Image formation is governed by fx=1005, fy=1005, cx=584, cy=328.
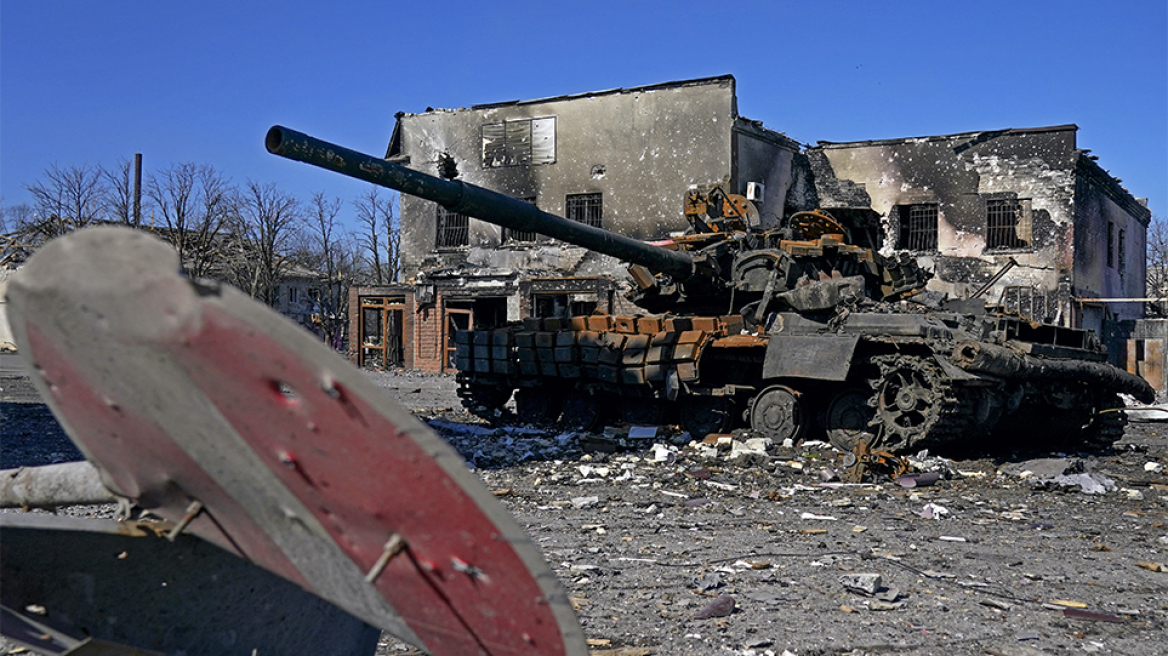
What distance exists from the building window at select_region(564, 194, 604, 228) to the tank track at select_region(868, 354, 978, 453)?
52.9ft

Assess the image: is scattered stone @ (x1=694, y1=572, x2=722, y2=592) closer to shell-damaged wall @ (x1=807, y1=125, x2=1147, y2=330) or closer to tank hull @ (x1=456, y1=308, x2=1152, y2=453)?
tank hull @ (x1=456, y1=308, x2=1152, y2=453)

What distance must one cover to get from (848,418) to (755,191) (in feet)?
47.5

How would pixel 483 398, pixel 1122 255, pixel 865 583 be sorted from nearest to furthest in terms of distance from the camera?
pixel 865 583
pixel 483 398
pixel 1122 255

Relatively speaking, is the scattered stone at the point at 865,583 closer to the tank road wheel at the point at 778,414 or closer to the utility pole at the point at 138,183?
the tank road wheel at the point at 778,414

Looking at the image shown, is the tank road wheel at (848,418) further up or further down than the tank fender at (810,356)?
further down

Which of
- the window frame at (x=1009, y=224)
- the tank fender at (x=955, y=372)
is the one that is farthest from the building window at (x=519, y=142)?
the tank fender at (x=955, y=372)

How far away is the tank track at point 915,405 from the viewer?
9406 mm

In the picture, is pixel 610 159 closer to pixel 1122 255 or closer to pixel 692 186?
pixel 692 186

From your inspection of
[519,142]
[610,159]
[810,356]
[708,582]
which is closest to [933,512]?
[708,582]

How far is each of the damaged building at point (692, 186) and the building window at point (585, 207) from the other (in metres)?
0.03

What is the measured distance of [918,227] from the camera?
25.0 m

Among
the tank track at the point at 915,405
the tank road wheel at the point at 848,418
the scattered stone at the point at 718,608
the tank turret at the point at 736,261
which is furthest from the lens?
the tank turret at the point at 736,261

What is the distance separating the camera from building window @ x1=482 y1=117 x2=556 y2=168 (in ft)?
85.6

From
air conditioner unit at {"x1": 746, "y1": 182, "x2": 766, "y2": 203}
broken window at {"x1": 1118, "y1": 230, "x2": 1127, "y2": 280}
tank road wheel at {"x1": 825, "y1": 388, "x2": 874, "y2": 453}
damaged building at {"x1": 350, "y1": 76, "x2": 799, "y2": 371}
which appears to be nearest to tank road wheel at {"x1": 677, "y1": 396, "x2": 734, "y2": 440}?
tank road wheel at {"x1": 825, "y1": 388, "x2": 874, "y2": 453}
